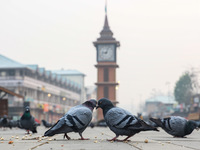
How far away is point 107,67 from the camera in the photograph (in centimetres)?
8344

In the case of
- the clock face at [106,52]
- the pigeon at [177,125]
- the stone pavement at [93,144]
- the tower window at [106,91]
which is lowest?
the stone pavement at [93,144]

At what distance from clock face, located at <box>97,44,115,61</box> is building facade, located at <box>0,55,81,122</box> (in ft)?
44.6

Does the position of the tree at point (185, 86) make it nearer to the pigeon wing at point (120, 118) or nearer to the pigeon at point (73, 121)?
the pigeon at point (73, 121)

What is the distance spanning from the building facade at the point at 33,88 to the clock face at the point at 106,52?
13589 mm

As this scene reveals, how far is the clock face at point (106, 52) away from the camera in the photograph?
82312mm

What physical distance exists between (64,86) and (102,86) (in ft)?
143

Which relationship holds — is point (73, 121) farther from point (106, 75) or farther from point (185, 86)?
point (185, 86)

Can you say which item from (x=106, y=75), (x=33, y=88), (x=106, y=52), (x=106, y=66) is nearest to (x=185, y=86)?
(x=106, y=75)

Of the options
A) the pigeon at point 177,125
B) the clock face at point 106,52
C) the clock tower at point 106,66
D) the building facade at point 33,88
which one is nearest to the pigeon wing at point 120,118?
the pigeon at point 177,125

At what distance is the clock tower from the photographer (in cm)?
8212

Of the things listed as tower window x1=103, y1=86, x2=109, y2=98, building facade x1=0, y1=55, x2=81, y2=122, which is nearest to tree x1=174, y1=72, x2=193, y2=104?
building facade x1=0, y1=55, x2=81, y2=122

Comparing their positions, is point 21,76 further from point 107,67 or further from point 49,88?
point 49,88

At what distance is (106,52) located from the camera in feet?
272

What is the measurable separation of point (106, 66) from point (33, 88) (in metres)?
17.1
